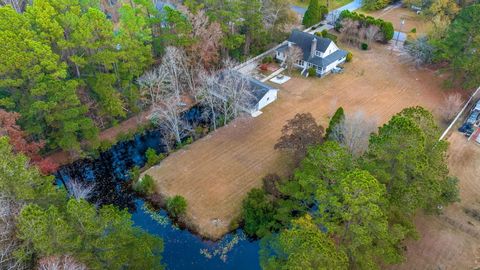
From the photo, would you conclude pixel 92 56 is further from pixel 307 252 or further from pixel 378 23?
pixel 378 23

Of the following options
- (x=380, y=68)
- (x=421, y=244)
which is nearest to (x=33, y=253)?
(x=421, y=244)

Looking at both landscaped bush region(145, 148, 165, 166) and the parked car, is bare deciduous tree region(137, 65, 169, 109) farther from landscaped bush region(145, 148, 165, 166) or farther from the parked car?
the parked car

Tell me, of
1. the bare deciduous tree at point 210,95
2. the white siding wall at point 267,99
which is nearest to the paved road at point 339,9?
the white siding wall at point 267,99

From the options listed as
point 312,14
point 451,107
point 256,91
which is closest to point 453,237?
point 451,107

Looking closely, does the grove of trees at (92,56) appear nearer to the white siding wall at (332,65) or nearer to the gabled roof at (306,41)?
the gabled roof at (306,41)

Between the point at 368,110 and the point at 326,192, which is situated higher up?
the point at 326,192

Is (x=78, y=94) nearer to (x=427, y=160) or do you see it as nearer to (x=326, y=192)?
(x=326, y=192)

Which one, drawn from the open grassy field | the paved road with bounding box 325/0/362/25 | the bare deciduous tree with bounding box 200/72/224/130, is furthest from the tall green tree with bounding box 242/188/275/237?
the paved road with bounding box 325/0/362/25
